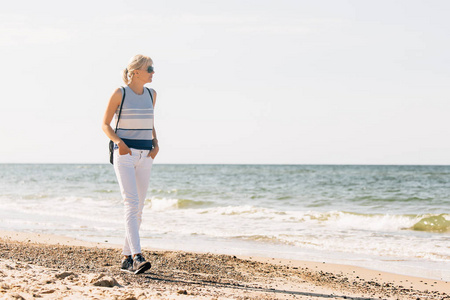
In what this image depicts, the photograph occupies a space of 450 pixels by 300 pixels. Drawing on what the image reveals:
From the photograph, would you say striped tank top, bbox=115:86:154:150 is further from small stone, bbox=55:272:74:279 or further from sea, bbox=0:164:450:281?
sea, bbox=0:164:450:281

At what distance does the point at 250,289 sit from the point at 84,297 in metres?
1.56

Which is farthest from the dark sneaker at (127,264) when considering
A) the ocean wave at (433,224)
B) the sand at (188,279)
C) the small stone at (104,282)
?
the ocean wave at (433,224)

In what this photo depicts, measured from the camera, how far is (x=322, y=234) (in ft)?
29.8

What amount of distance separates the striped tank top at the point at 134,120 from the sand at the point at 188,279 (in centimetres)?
122

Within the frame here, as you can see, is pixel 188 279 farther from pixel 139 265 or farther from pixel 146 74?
pixel 146 74

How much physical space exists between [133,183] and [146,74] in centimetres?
103

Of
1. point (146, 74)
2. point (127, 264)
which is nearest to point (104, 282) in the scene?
point (127, 264)

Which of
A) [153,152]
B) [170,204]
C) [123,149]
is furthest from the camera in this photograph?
[170,204]

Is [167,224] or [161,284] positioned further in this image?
[167,224]

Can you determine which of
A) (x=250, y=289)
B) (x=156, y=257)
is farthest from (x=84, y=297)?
(x=156, y=257)

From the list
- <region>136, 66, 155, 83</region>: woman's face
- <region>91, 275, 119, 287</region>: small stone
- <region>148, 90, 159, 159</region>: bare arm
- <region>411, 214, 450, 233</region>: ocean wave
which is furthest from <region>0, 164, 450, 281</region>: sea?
<region>136, 66, 155, 83</region>: woman's face

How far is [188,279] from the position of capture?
4.55 meters

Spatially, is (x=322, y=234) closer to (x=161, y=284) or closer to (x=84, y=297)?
(x=161, y=284)

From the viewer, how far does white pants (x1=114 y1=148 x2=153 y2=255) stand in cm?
Result: 443
